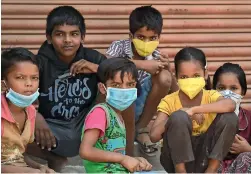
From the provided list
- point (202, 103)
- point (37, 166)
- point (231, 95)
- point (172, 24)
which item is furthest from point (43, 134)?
point (172, 24)

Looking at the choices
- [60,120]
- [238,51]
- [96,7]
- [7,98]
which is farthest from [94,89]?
[238,51]

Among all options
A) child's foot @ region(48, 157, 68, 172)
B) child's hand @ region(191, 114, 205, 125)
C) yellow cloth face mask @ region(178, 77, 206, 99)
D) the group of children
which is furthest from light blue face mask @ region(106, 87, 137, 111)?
child's foot @ region(48, 157, 68, 172)

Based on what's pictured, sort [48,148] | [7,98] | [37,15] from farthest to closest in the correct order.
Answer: [37,15] < [48,148] < [7,98]

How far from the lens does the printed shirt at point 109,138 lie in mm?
3846

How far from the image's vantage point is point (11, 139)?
3807 millimetres

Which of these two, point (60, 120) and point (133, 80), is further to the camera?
point (60, 120)

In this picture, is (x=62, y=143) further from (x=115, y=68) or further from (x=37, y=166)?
(x=115, y=68)

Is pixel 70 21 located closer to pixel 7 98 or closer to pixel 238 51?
pixel 7 98

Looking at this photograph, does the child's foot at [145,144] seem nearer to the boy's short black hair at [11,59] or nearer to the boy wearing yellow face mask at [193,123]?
the boy wearing yellow face mask at [193,123]

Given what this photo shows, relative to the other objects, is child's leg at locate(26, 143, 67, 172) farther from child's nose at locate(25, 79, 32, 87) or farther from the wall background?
the wall background

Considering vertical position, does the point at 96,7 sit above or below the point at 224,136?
above

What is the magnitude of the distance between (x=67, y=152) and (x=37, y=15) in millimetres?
1470

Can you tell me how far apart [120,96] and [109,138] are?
0.27 m

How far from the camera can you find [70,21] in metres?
4.46
